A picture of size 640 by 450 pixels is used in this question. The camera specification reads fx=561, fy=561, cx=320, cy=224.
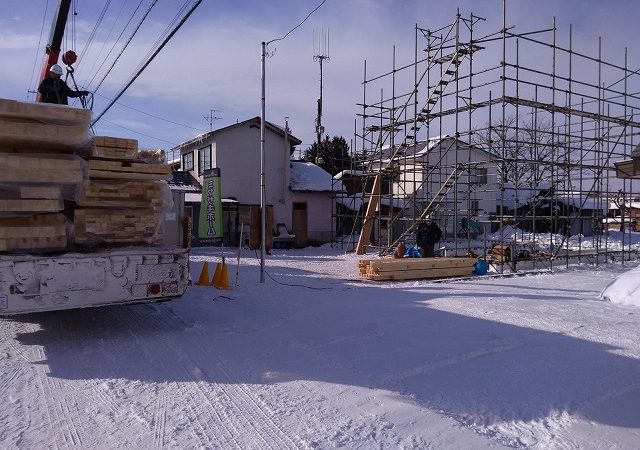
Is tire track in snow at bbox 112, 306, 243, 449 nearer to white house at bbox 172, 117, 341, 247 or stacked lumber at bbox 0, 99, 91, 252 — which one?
stacked lumber at bbox 0, 99, 91, 252

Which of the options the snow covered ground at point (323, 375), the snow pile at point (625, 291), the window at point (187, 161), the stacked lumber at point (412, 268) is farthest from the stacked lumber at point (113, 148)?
the window at point (187, 161)

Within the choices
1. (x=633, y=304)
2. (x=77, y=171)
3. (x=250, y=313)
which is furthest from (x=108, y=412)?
(x=633, y=304)

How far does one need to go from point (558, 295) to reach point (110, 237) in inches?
356

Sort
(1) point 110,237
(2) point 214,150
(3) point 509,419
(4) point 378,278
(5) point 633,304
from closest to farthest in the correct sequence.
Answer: (3) point 509,419 → (1) point 110,237 → (5) point 633,304 → (4) point 378,278 → (2) point 214,150

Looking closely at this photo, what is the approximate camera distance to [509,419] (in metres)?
4.83

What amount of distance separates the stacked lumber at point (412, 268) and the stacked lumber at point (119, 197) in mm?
7148

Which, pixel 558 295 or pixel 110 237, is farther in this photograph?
pixel 558 295

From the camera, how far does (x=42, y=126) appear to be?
710 cm

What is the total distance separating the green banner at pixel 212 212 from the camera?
512 inches

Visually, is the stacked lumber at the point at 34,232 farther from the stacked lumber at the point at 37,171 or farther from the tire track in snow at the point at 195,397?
the tire track in snow at the point at 195,397

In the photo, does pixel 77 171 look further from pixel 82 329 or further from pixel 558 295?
pixel 558 295

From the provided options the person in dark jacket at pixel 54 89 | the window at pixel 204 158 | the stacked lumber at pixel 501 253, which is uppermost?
the window at pixel 204 158

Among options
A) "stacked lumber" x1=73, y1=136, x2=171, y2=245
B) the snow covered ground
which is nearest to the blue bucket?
the snow covered ground

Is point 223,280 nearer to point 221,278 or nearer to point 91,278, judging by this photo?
point 221,278
